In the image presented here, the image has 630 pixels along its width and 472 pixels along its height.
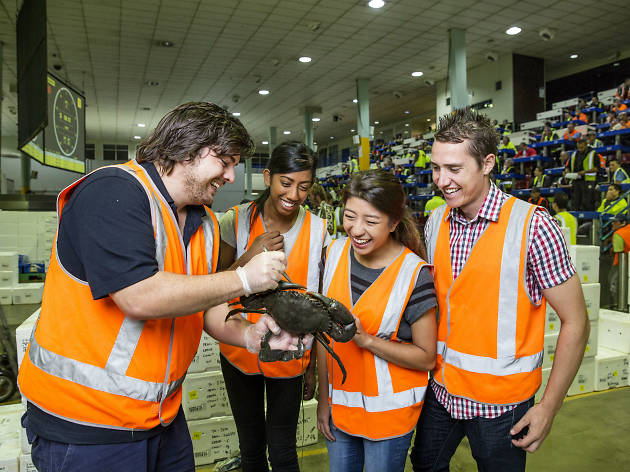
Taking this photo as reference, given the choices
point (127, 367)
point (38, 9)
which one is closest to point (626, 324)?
point (127, 367)

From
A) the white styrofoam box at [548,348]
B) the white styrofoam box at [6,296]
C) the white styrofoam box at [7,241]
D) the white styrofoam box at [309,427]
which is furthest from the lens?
the white styrofoam box at [7,241]

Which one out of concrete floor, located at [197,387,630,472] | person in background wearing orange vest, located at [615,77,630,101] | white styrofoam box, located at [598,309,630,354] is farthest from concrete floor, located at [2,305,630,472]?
person in background wearing orange vest, located at [615,77,630,101]

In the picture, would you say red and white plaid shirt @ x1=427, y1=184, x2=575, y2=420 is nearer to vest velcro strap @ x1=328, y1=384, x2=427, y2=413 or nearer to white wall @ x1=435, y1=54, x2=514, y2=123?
vest velcro strap @ x1=328, y1=384, x2=427, y2=413

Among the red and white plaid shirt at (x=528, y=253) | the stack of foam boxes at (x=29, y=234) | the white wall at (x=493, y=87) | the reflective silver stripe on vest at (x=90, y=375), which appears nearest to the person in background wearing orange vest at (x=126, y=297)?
the reflective silver stripe on vest at (x=90, y=375)

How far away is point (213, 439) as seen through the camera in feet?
8.82

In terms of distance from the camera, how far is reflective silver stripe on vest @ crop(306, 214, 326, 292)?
1.86 metres

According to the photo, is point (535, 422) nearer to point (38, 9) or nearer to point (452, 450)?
point (452, 450)

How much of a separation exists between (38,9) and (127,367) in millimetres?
4857

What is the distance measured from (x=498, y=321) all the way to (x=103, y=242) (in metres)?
1.13

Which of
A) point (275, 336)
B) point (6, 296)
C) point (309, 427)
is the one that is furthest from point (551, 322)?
point (6, 296)

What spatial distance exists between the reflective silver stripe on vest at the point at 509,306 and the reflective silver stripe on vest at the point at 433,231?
271 millimetres

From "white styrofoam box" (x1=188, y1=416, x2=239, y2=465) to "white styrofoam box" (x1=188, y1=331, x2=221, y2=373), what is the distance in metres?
0.30

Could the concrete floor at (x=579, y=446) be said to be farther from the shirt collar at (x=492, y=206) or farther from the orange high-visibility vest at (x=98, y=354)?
the shirt collar at (x=492, y=206)

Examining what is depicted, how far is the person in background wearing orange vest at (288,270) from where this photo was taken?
5.80 feet
